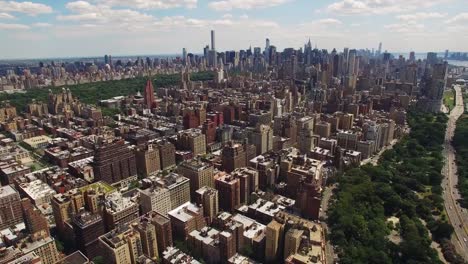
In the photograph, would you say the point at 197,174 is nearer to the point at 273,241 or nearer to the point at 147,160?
the point at 147,160

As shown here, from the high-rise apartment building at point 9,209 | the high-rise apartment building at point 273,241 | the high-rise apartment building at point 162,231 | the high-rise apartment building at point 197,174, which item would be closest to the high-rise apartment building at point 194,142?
the high-rise apartment building at point 197,174

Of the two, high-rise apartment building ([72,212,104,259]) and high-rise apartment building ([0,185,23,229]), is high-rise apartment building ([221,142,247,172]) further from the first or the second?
A: high-rise apartment building ([0,185,23,229])

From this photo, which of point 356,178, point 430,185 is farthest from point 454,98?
point 356,178

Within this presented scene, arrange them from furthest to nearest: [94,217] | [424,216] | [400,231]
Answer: [424,216], [400,231], [94,217]

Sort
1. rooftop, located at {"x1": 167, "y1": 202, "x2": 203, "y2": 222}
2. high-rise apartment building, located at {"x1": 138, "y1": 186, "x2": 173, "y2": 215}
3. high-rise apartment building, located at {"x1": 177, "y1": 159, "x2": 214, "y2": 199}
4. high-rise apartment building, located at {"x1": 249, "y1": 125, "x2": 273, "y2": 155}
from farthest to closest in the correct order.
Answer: high-rise apartment building, located at {"x1": 249, "y1": 125, "x2": 273, "y2": 155} < high-rise apartment building, located at {"x1": 177, "y1": 159, "x2": 214, "y2": 199} < high-rise apartment building, located at {"x1": 138, "y1": 186, "x2": 173, "y2": 215} < rooftop, located at {"x1": 167, "y1": 202, "x2": 203, "y2": 222}

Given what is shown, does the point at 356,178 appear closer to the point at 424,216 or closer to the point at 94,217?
the point at 424,216

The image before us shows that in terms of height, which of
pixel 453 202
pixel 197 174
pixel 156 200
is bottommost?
pixel 453 202

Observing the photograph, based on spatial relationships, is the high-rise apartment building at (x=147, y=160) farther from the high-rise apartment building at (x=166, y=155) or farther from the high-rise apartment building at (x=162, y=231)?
the high-rise apartment building at (x=162, y=231)

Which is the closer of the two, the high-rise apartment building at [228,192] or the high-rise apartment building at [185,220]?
the high-rise apartment building at [185,220]

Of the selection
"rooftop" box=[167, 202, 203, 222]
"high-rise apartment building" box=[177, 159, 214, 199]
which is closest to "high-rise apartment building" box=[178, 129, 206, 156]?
"high-rise apartment building" box=[177, 159, 214, 199]

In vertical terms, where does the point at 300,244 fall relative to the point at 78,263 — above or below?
above

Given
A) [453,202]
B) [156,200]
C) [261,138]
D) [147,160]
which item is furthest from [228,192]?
[453,202]
